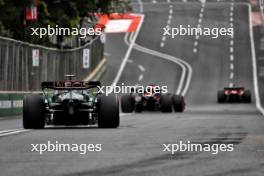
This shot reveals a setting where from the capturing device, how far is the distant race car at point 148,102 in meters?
36.9

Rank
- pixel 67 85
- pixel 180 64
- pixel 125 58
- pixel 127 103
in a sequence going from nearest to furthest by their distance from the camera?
1. pixel 67 85
2. pixel 127 103
3. pixel 180 64
4. pixel 125 58

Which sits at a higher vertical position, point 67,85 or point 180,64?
point 180,64

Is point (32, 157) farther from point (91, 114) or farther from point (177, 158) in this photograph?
point (91, 114)

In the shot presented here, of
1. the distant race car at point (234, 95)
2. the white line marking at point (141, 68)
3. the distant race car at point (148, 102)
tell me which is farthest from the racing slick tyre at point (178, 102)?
the white line marking at point (141, 68)

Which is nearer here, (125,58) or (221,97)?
(221,97)

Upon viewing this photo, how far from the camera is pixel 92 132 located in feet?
64.4

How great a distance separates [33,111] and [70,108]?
2.62ft

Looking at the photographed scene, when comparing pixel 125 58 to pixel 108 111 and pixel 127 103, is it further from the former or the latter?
pixel 108 111

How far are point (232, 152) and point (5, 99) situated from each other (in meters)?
18.1

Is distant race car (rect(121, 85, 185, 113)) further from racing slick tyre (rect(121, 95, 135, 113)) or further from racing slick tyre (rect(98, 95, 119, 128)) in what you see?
racing slick tyre (rect(98, 95, 119, 128))

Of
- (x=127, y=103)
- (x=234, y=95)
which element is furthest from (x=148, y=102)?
(x=234, y=95)

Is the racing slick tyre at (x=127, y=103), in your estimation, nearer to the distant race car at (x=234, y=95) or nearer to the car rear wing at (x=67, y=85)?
the distant race car at (x=234, y=95)

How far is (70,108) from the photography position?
69.1 ft

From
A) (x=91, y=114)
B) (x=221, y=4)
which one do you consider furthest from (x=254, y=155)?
(x=221, y=4)
